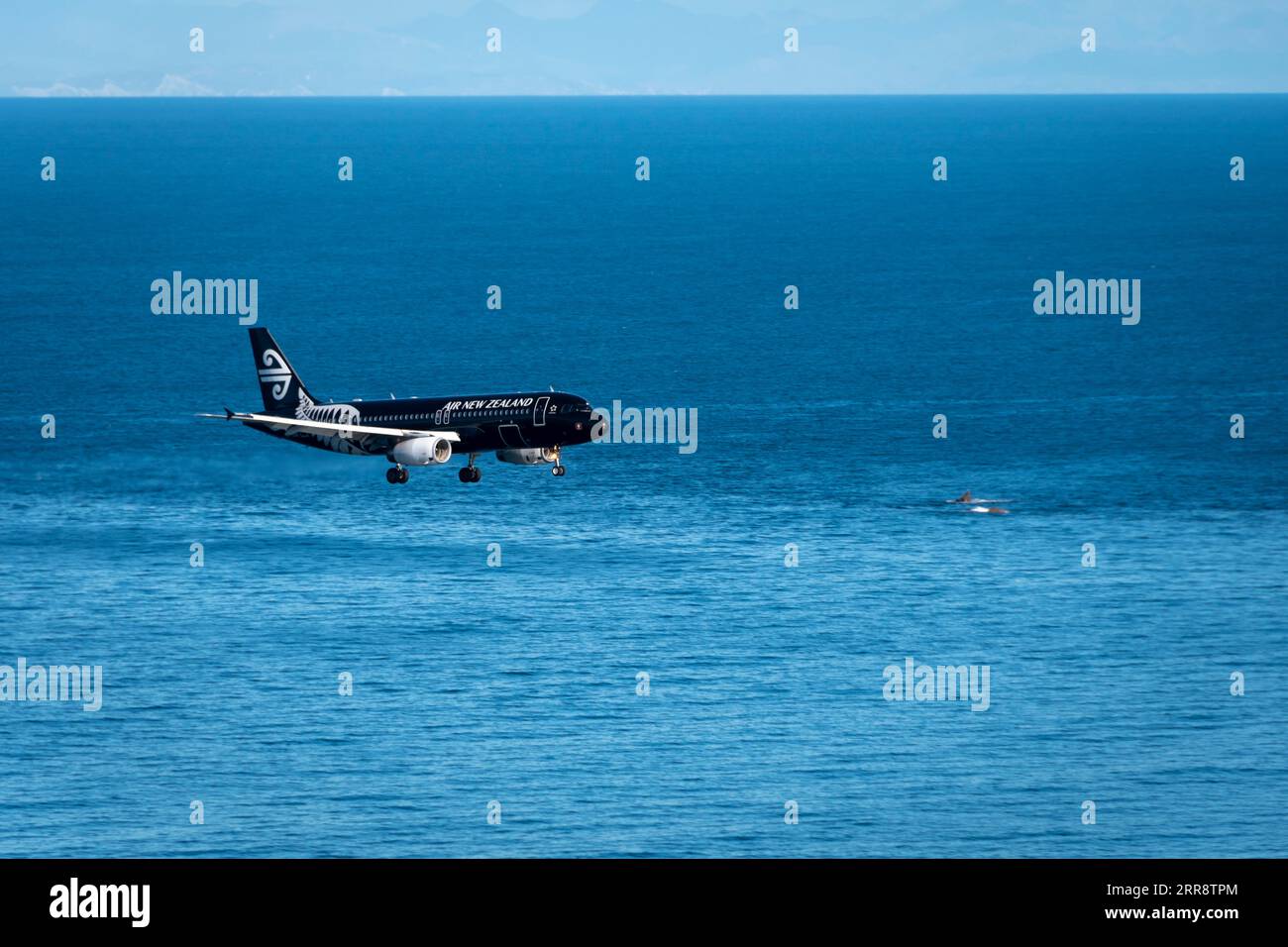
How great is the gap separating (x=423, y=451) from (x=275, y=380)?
1333cm

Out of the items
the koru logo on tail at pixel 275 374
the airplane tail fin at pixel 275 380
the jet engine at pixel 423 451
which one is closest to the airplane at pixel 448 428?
the jet engine at pixel 423 451

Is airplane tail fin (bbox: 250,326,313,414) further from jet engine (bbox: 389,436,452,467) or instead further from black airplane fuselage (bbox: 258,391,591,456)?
jet engine (bbox: 389,436,452,467)

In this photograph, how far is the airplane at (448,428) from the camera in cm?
10800

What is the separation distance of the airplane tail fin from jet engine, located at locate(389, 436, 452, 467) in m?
9.90

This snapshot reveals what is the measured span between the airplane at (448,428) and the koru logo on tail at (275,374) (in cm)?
538

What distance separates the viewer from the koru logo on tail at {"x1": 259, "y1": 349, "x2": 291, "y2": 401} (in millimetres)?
117062

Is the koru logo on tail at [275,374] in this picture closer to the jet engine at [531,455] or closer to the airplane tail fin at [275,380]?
the airplane tail fin at [275,380]

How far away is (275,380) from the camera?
117375 millimetres
